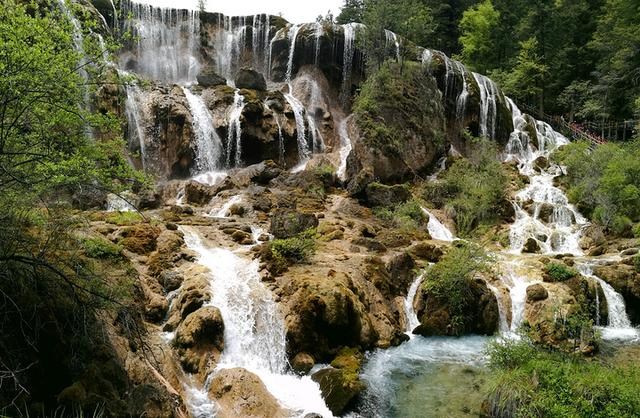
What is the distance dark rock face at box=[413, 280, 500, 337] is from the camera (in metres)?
13.3

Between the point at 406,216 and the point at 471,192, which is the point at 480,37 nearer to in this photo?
the point at 471,192

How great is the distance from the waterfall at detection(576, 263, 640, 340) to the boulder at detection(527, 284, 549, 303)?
208cm

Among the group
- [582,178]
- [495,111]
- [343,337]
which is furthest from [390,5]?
[343,337]

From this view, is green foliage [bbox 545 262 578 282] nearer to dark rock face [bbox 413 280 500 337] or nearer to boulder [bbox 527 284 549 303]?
boulder [bbox 527 284 549 303]

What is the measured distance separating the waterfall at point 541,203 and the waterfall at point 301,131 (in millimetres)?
13867

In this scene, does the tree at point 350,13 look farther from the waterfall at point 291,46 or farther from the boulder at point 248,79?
the boulder at point 248,79

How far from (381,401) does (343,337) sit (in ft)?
7.56

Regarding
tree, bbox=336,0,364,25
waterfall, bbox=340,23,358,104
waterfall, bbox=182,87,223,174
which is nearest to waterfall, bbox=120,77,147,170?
waterfall, bbox=182,87,223,174

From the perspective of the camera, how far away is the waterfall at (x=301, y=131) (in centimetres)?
2939

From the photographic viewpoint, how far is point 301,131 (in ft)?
98.5

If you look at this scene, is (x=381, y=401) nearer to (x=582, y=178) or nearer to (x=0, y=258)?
(x=0, y=258)

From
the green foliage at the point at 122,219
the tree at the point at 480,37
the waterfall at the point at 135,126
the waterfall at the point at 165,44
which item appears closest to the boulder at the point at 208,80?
the waterfall at the point at 165,44

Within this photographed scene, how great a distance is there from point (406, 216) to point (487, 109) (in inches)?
710

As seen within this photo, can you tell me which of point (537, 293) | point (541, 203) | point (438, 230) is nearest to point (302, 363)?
point (537, 293)
